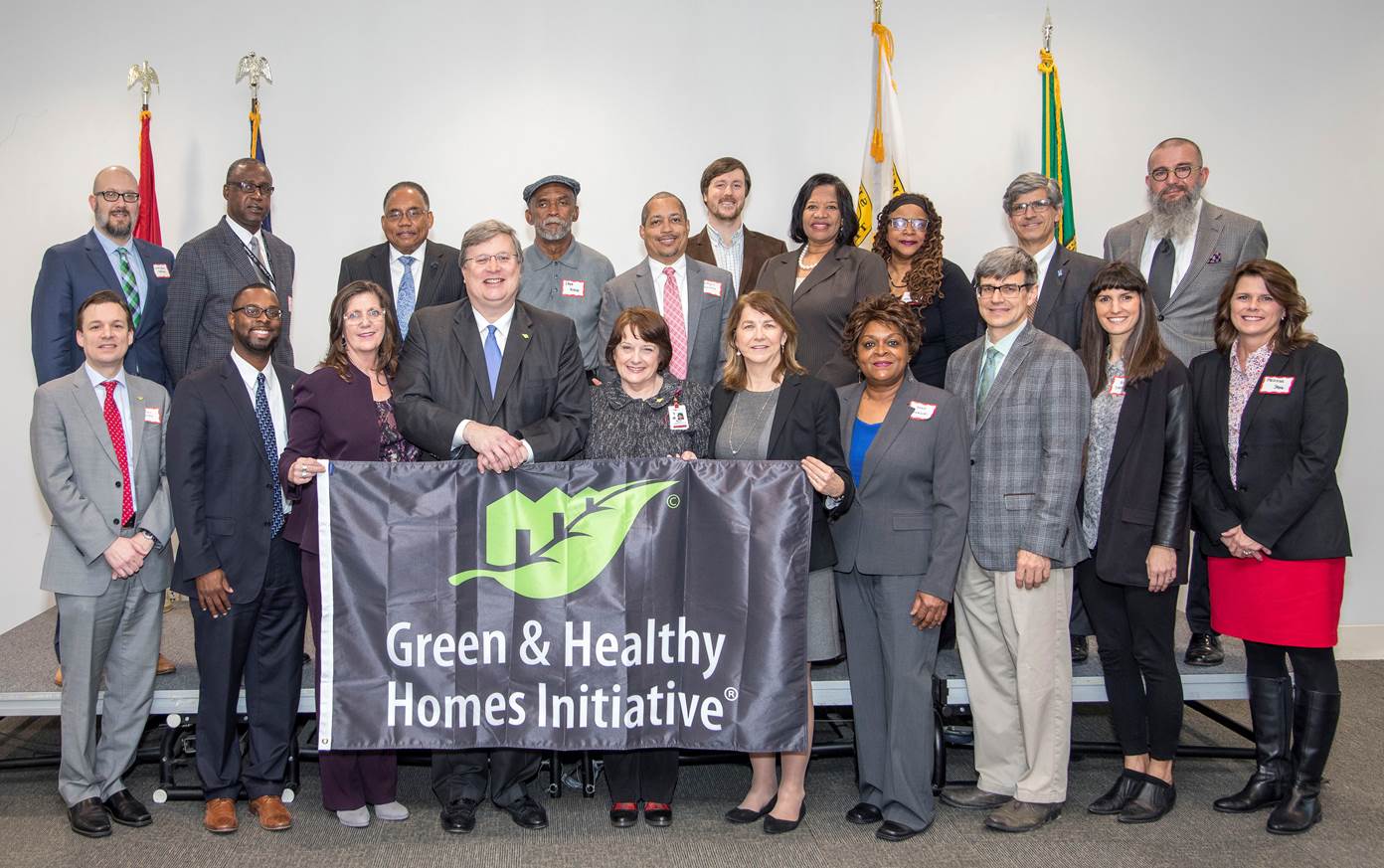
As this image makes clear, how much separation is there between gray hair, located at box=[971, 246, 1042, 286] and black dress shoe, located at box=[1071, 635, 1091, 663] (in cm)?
163

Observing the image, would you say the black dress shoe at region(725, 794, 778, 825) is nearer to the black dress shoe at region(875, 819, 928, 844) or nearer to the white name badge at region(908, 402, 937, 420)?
the black dress shoe at region(875, 819, 928, 844)

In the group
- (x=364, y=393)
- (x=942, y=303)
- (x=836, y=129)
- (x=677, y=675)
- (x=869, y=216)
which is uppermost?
(x=836, y=129)

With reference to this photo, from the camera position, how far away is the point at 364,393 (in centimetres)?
361

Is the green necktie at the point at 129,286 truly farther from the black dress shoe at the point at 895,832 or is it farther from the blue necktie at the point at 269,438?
the black dress shoe at the point at 895,832

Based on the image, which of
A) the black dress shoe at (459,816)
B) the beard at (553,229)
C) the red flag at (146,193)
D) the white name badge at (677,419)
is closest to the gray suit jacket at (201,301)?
the beard at (553,229)

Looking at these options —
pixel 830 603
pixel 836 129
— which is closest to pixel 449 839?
pixel 830 603

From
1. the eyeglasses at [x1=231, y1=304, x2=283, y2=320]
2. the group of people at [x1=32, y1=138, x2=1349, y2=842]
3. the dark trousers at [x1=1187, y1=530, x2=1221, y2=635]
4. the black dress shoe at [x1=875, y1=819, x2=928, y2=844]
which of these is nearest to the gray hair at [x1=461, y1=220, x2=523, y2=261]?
the group of people at [x1=32, y1=138, x2=1349, y2=842]

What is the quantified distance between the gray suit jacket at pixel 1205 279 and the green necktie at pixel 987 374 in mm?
1177

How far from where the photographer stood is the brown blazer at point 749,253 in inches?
197

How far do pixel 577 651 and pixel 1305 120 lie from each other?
546cm

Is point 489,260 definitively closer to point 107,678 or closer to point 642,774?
point 642,774

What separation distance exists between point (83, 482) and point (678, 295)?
234 cm

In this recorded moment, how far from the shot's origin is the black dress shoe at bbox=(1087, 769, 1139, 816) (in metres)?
3.79

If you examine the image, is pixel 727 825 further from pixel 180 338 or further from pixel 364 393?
pixel 180 338
